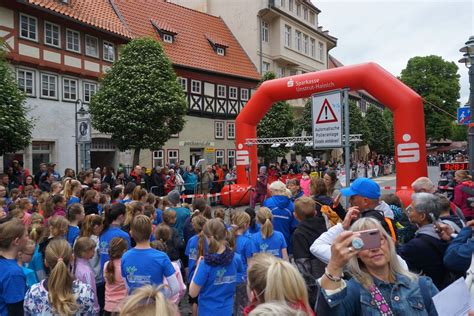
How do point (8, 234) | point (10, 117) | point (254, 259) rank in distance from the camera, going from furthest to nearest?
point (10, 117) → point (8, 234) → point (254, 259)

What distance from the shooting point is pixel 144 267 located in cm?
362

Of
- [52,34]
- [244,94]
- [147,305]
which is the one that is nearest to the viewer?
[147,305]

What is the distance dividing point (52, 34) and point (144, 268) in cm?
1832

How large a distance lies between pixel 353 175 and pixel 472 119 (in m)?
19.3

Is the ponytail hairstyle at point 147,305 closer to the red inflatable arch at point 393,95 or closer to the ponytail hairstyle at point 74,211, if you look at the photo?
the ponytail hairstyle at point 74,211

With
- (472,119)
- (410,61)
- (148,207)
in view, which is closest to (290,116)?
(472,119)

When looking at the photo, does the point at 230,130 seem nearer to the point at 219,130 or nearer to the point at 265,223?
the point at 219,130

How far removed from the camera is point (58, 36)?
1892cm

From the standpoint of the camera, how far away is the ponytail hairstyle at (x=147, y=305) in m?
1.71

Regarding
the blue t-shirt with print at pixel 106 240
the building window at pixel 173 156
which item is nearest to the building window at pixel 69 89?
the building window at pixel 173 156

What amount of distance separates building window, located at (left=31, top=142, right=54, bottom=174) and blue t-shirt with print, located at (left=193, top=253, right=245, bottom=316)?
55.6 ft

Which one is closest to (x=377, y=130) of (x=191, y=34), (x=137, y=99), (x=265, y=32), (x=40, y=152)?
(x=265, y=32)

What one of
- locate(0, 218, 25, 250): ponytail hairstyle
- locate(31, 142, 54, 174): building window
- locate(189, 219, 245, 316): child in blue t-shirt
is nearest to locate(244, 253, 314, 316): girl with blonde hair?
locate(189, 219, 245, 316): child in blue t-shirt

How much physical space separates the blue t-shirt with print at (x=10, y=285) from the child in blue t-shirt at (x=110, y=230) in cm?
145
